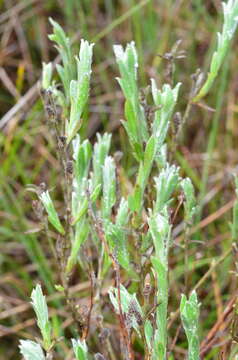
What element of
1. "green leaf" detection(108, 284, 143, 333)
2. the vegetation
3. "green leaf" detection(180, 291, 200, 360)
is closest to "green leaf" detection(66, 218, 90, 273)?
the vegetation

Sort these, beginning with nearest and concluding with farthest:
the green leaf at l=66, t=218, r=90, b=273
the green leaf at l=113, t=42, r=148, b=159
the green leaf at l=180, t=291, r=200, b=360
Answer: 1. the green leaf at l=180, t=291, r=200, b=360
2. the green leaf at l=113, t=42, r=148, b=159
3. the green leaf at l=66, t=218, r=90, b=273

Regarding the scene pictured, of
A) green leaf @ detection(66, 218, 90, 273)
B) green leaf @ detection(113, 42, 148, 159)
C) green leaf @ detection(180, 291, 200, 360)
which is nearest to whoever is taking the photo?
green leaf @ detection(180, 291, 200, 360)

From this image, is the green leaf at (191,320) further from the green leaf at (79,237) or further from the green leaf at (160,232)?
the green leaf at (79,237)

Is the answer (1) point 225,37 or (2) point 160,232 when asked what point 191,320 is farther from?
(1) point 225,37

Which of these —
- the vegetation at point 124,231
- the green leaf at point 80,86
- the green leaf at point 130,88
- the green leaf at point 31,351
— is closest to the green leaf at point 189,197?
the vegetation at point 124,231

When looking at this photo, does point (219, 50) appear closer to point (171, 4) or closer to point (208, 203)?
point (208, 203)

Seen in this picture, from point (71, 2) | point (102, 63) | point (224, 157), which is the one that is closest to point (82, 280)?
point (224, 157)

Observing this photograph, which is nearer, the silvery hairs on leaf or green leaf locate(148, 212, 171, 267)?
green leaf locate(148, 212, 171, 267)

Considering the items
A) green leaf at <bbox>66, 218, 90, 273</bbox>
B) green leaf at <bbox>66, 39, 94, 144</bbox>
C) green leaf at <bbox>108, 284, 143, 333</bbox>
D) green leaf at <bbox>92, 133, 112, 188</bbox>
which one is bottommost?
green leaf at <bbox>108, 284, 143, 333</bbox>

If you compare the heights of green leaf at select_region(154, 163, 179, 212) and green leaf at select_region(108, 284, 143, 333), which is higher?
green leaf at select_region(154, 163, 179, 212)

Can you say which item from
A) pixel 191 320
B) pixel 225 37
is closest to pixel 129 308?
pixel 191 320

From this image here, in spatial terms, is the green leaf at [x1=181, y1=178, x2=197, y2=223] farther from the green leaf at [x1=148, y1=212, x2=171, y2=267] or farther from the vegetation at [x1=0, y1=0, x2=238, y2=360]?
the green leaf at [x1=148, y1=212, x2=171, y2=267]
